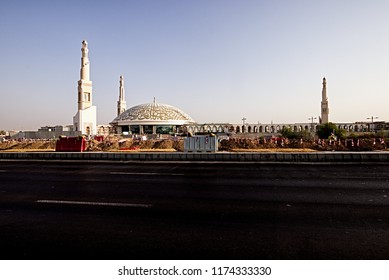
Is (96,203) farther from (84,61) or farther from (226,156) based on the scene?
(84,61)

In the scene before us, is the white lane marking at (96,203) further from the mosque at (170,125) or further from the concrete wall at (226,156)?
the mosque at (170,125)

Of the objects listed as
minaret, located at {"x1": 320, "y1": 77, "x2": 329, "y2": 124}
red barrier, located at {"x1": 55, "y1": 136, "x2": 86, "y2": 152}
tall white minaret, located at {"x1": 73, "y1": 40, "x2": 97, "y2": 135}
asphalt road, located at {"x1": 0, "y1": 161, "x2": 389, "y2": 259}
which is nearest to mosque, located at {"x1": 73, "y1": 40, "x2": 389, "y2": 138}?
minaret, located at {"x1": 320, "y1": 77, "x2": 329, "y2": 124}

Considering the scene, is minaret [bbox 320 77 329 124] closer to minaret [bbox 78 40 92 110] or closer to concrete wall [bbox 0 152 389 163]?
minaret [bbox 78 40 92 110]

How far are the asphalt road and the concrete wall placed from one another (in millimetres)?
6939

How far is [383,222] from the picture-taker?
5168 millimetres

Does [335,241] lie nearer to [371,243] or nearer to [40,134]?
[371,243]

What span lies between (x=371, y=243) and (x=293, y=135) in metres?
46.3

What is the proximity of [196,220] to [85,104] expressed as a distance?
6073cm

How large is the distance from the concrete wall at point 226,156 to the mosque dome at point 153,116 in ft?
276

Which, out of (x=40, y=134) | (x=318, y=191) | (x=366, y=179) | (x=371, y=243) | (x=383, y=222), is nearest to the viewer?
(x=371, y=243)

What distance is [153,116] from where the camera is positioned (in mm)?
109000

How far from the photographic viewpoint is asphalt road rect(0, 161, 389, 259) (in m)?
4.01
